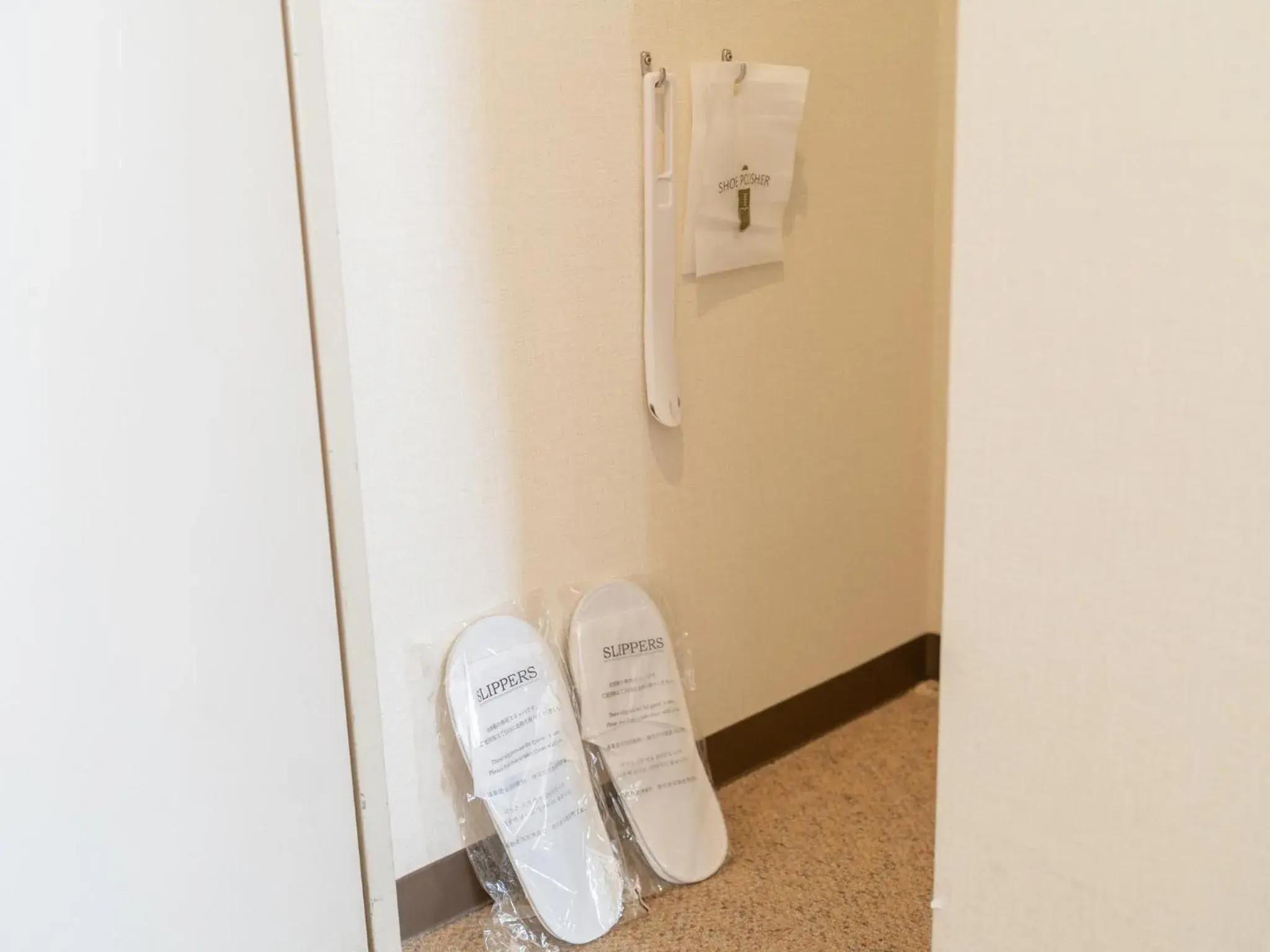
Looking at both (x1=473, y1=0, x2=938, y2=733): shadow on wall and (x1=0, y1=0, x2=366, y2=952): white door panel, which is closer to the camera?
(x1=0, y1=0, x2=366, y2=952): white door panel

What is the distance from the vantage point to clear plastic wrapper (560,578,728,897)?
1765mm

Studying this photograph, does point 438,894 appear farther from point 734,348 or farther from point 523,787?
point 734,348

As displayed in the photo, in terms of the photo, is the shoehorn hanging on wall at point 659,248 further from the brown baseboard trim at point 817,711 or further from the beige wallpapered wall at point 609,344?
the brown baseboard trim at point 817,711

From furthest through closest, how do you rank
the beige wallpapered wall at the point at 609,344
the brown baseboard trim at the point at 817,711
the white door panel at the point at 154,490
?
the brown baseboard trim at the point at 817,711 → the beige wallpapered wall at the point at 609,344 → the white door panel at the point at 154,490

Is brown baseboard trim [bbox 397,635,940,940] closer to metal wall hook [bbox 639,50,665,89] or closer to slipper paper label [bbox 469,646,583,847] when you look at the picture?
slipper paper label [bbox 469,646,583,847]

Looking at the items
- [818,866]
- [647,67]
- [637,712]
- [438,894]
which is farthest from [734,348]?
[438,894]

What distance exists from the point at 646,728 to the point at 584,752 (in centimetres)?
12

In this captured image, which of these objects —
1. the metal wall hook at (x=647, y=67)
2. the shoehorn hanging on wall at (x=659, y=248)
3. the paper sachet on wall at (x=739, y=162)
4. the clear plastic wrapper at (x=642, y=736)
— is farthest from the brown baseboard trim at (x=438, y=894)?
the metal wall hook at (x=647, y=67)

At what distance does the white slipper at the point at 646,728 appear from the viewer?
69.4 inches

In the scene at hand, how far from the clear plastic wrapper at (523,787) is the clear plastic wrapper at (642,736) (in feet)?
0.14

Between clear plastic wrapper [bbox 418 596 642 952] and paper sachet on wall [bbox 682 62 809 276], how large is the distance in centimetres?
65

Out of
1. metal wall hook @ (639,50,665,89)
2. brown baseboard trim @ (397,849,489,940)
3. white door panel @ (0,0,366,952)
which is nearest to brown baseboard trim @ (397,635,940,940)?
brown baseboard trim @ (397,849,489,940)

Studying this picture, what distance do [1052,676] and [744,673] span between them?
4.36 ft

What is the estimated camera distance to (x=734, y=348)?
1934 mm
